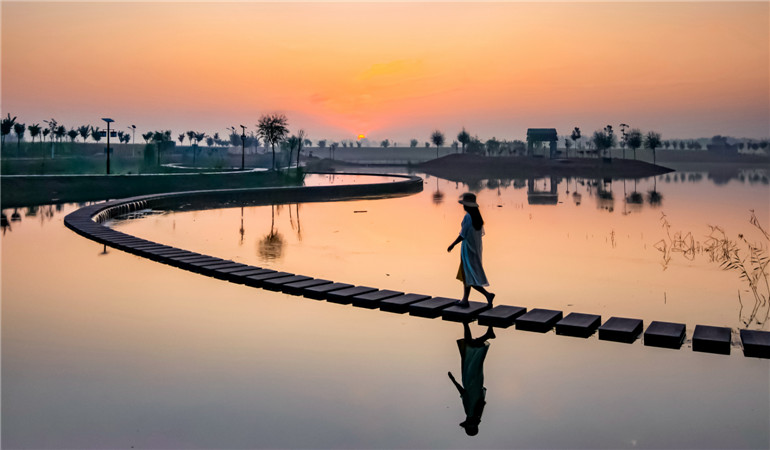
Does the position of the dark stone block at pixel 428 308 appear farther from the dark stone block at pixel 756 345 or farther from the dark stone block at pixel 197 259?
the dark stone block at pixel 197 259

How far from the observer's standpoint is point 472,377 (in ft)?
30.5

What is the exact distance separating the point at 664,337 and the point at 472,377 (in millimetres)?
3371

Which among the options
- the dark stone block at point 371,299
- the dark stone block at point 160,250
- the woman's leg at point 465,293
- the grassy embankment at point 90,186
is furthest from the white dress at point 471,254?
the grassy embankment at point 90,186

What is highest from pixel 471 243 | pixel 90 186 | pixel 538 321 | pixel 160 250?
pixel 90 186

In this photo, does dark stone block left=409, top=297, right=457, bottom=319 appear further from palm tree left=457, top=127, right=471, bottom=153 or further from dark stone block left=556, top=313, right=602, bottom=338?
palm tree left=457, top=127, right=471, bottom=153

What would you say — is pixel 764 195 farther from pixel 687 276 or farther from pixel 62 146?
pixel 62 146

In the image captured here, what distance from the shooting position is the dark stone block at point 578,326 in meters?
11.4

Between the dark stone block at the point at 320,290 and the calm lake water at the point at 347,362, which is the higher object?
the dark stone block at the point at 320,290

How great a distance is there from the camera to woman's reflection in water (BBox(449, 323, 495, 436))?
313 inches

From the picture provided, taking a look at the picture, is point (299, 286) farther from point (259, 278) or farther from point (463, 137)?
point (463, 137)

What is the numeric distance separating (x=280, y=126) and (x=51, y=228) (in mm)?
56552

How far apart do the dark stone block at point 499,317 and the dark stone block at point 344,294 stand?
2.53m

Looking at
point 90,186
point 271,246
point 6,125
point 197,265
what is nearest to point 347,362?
point 197,265

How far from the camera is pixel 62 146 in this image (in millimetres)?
117875
